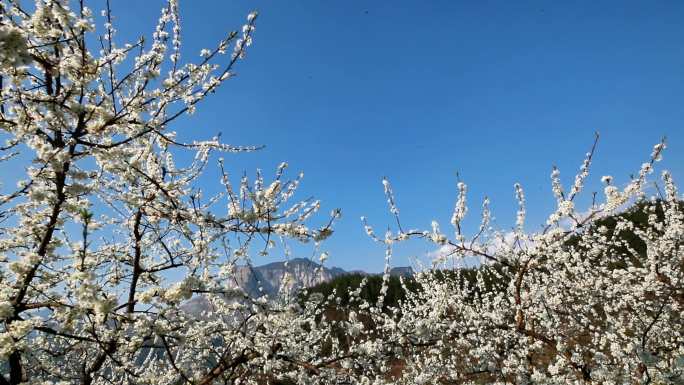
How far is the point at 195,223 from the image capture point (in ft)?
12.9

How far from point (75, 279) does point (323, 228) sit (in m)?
2.15

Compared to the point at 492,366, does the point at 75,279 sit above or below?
above

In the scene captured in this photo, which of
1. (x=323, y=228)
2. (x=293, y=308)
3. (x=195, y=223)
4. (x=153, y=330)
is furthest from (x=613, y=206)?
(x=153, y=330)

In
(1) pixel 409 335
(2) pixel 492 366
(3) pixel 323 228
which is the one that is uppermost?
(3) pixel 323 228

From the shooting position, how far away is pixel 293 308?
12.2 ft

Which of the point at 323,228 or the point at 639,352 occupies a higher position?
the point at 323,228

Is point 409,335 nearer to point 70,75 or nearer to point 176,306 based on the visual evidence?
point 176,306

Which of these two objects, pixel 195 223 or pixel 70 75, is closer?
pixel 70 75

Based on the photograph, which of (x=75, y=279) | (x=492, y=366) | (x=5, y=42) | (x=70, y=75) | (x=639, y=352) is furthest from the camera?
(x=492, y=366)

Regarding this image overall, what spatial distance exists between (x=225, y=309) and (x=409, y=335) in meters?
3.16

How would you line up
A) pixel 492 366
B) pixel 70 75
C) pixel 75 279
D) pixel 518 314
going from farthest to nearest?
pixel 518 314, pixel 492 366, pixel 70 75, pixel 75 279

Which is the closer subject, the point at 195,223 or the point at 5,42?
the point at 5,42

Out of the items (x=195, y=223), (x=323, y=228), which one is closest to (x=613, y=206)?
(x=323, y=228)

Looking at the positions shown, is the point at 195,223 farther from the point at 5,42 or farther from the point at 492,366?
the point at 492,366
